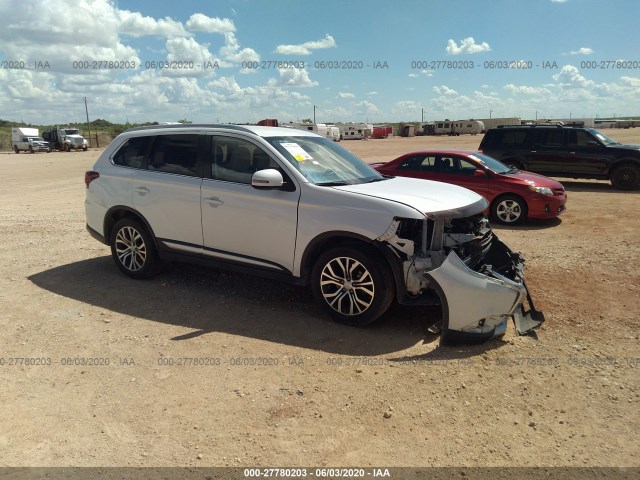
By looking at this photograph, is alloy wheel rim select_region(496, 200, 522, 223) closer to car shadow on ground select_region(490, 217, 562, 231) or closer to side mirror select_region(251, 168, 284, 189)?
car shadow on ground select_region(490, 217, 562, 231)

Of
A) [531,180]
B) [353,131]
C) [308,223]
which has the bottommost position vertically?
[353,131]

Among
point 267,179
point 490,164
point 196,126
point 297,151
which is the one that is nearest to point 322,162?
point 297,151

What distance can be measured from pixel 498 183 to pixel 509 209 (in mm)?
547

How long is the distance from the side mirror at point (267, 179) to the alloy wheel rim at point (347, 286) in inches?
35.6

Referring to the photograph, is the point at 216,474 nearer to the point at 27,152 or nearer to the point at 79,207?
the point at 79,207

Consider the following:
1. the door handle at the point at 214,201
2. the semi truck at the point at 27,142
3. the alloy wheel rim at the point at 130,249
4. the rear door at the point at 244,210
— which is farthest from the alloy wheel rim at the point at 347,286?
the semi truck at the point at 27,142

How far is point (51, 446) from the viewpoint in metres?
3.04

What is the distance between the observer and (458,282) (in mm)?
4094

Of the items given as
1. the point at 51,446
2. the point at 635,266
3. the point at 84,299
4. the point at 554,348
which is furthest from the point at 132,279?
the point at 635,266

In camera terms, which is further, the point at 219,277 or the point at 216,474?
the point at 219,277

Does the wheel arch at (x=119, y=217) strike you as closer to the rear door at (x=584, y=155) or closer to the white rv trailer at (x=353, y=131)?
the rear door at (x=584, y=155)

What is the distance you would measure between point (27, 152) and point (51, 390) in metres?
57.1

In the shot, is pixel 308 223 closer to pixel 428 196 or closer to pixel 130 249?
pixel 428 196

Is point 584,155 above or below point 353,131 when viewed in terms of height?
above
